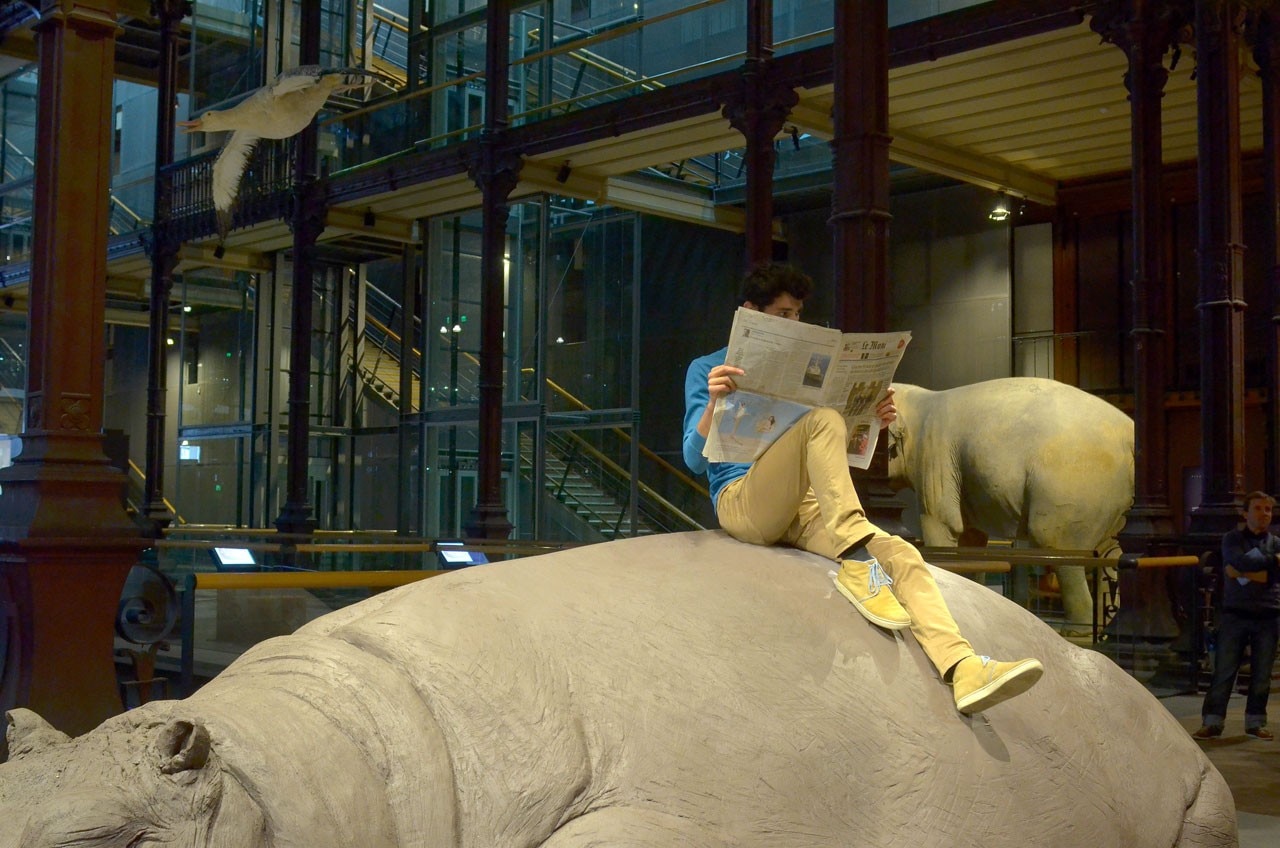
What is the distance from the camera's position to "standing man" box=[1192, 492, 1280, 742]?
8.11 m

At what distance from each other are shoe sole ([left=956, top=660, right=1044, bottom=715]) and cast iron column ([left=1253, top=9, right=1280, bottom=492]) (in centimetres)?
1054

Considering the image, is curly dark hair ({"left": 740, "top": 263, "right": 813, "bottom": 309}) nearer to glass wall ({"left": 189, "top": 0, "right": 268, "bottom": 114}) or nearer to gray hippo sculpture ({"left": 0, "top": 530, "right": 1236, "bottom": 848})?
gray hippo sculpture ({"left": 0, "top": 530, "right": 1236, "bottom": 848})

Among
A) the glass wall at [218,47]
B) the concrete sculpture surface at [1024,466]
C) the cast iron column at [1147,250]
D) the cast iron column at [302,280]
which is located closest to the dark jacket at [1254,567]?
the cast iron column at [1147,250]

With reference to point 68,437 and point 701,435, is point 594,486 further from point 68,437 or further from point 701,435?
point 701,435

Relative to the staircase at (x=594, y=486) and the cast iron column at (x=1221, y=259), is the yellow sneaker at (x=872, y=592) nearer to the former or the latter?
the cast iron column at (x=1221, y=259)

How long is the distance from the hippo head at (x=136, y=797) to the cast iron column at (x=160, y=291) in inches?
714

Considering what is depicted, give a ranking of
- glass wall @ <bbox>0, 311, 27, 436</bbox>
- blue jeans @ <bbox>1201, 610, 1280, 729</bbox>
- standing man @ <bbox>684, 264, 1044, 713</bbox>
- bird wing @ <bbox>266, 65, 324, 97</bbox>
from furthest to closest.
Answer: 1. glass wall @ <bbox>0, 311, 27, 436</bbox>
2. bird wing @ <bbox>266, 65, 324, 97</bbox>
3. blue jeans @ <bbox>1201, 610, 1280, 729</bbox>
4. standing man @ <bbox>684, 264, 1044, 713</bbox>

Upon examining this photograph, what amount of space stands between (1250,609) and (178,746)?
775cm

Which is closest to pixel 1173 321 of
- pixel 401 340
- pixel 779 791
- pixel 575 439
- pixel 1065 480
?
pixel 1065 480

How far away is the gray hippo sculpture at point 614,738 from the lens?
212cm

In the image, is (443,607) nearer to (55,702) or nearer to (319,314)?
(55,702)

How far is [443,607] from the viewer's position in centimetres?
276

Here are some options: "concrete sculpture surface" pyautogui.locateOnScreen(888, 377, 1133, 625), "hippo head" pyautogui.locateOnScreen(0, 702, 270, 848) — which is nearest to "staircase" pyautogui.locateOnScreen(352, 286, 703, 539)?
"concrete sculpture surface" pyautogui.locateOnScreen(888, 377, 1133, 625)

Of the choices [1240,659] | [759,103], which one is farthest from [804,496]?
[759,103]
